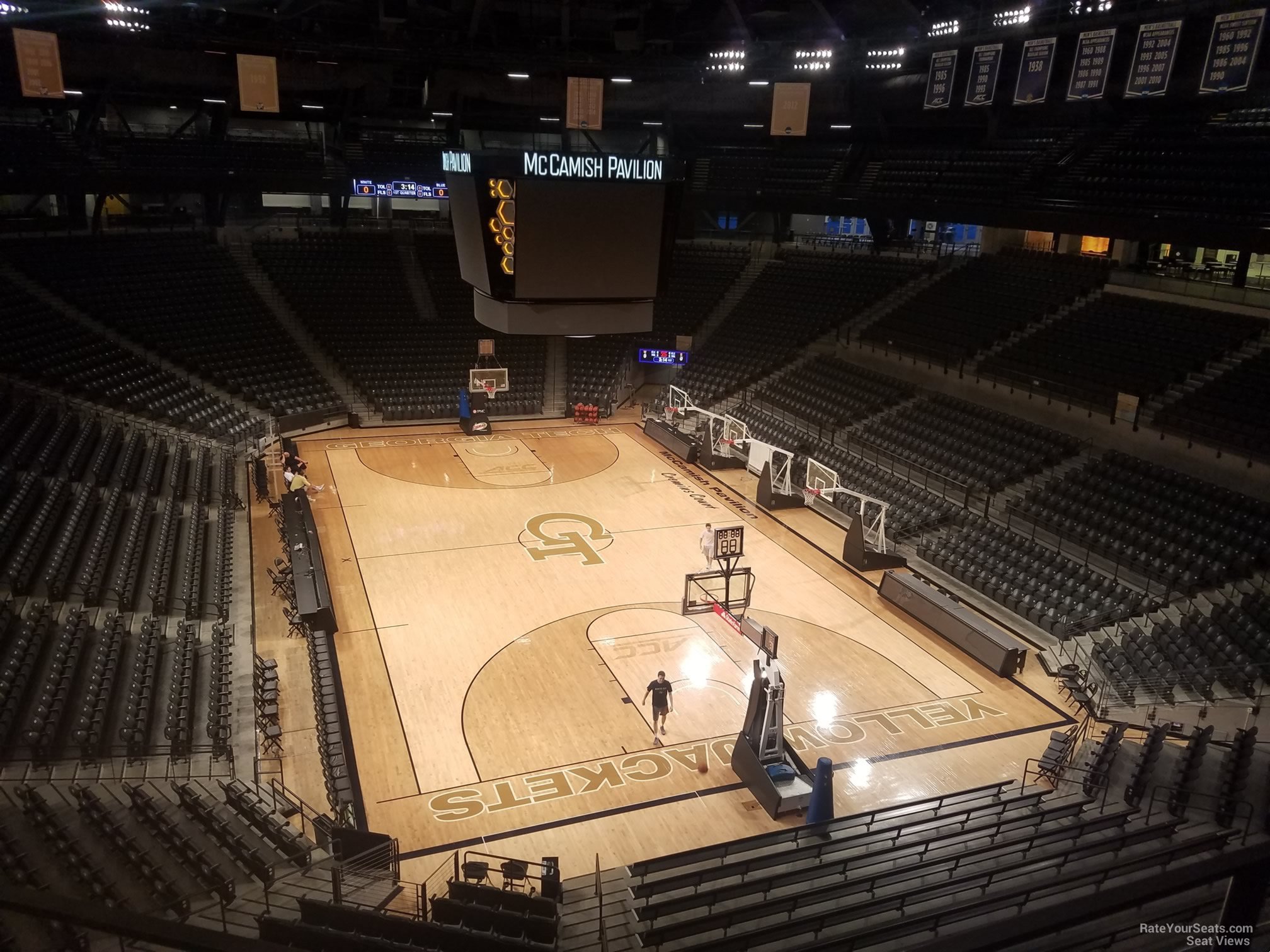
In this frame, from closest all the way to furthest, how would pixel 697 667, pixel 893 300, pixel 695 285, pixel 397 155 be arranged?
pixel 697 667 → pixel 893 300 → pixel 397 155 → pixel 695 285

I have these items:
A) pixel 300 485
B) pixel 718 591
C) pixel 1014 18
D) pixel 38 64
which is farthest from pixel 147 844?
pixel 1014 18

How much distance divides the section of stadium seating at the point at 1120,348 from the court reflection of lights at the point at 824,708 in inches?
422

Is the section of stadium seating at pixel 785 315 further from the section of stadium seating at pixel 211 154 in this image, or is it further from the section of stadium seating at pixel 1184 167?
the section of stadium seating at pixel 211 154

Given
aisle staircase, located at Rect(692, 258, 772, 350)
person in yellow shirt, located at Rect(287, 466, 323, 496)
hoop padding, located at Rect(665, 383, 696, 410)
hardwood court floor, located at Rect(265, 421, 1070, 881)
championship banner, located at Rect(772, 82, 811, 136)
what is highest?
championship banner, located at Rect(772, 82, 811, 136)

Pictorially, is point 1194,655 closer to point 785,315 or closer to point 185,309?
point 785,315

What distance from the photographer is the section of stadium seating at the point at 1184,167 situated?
772 inches

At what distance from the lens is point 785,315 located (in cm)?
3136

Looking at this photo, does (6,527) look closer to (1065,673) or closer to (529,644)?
(529,644)

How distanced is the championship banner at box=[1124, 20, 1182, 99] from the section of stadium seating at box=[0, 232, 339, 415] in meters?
22.5

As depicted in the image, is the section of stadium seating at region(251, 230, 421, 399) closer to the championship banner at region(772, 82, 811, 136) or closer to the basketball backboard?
the basketball backboard

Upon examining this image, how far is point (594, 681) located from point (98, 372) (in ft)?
54.7

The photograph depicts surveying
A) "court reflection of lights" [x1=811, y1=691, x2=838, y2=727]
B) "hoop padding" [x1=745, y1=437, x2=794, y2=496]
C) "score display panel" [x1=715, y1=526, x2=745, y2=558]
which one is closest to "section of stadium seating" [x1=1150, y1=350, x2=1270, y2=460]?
"hoop padding" [x1=745, y1=437, x2=794, y2=496]

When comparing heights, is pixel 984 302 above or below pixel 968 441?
above

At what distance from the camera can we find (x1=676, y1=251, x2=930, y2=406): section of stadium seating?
29.7 m
